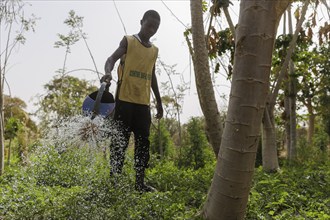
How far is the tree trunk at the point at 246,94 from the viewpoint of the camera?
77.5 inches

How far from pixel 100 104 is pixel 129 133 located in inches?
25.0

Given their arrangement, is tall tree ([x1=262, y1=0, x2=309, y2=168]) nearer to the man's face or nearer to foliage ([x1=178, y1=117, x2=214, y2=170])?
the man's face

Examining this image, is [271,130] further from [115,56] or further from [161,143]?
[161,143]

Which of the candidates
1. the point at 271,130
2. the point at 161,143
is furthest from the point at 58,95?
the point at 271,130

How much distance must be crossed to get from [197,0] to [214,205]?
2278mm

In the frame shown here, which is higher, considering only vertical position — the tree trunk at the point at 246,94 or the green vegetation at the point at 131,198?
the tree trunk at the point at 246,94

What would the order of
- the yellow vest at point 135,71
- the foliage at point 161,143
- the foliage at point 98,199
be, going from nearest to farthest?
the foliage at point 98,199 < the yellow vest at point 135,71 < the foliage at point 161,143

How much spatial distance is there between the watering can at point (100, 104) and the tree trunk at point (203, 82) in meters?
0.90

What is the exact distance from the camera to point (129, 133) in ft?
12.5

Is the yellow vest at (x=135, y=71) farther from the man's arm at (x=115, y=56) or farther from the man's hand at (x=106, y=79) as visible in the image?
the man's hand at (x=106, y=79)

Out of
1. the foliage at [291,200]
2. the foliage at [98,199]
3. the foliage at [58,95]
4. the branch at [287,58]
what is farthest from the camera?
the foliage at [58,95]

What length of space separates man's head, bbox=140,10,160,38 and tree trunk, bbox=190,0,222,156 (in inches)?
13.7

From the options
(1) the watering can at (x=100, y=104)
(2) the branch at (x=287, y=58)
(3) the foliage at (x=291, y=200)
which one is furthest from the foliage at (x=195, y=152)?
(1) the watering can at (x=100, y=104)

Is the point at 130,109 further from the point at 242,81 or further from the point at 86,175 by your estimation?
the point at 242,81
